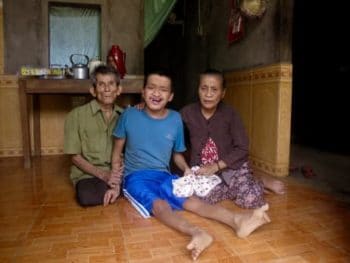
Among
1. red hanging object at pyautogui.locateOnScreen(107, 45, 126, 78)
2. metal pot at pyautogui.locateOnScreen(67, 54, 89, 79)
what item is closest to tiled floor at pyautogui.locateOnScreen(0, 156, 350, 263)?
metal pot at pyautogui.locateOnScreen(67, 54, 89, 79)

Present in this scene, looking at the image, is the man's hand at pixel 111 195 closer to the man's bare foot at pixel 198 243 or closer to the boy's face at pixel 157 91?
the boy's face at pixel 157 91

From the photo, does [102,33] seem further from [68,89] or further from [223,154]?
[223,154]

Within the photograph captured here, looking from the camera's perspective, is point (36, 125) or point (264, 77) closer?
point (264, 77)

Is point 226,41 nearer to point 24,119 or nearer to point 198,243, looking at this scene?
point 24,119

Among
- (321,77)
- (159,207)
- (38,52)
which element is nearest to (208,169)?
(159,207)

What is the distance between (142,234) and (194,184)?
Answer: 1.48ft

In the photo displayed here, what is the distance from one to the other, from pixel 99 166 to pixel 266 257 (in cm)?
121

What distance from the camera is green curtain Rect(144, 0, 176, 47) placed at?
3.36m

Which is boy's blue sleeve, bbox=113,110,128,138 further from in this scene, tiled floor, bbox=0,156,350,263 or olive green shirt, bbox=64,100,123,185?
tiled floor, bbox=0,156,350,263

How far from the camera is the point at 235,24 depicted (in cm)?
315

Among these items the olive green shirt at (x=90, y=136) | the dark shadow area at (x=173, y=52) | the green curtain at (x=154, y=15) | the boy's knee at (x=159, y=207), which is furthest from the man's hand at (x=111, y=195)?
the dark shadow area at (x=173, y=52)

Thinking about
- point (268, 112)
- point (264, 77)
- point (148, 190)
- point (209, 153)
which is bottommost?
point (148, 190)

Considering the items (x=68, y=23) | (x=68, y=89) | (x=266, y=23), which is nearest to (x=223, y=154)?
(x=266, y=23)

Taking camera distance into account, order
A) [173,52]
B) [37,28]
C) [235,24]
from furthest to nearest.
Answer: [173,52] → [37,28] → [235,24]
